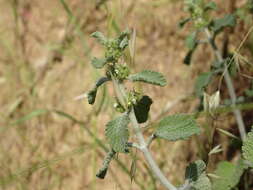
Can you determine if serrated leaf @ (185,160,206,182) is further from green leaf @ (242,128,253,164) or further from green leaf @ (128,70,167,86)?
green leaf @ (128,70,167,86)

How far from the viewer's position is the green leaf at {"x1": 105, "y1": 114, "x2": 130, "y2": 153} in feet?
3.90

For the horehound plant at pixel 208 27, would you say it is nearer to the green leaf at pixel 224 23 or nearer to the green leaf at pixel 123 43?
the green leaf at pixel 224 23

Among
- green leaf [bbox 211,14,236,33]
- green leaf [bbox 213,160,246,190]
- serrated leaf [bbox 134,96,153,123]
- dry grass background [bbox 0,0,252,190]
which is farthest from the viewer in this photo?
dry grass background [bbox 0,0,252,190]

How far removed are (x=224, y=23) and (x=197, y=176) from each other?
30.3 inches

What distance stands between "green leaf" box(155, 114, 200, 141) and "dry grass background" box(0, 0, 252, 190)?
94cm

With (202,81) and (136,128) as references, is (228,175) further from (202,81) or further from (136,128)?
(136,128)

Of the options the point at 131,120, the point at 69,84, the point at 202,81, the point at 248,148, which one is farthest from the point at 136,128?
the point at 69,84

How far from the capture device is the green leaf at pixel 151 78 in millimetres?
1215

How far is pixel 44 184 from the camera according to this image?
8.15ft

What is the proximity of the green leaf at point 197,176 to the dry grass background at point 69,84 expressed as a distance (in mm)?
902

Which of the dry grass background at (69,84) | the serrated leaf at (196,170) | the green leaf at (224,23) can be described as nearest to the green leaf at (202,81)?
the green leaf at (224,23)

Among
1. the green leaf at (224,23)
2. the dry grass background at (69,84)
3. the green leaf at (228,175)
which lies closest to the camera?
the green leaf at (228,175)

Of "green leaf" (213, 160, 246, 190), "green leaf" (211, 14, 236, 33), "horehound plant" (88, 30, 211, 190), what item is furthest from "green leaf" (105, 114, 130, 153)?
"green leaf" (211, 14, 236, 33)

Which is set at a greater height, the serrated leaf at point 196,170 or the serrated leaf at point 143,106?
the serrated leaf at point 143,106
